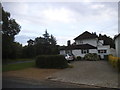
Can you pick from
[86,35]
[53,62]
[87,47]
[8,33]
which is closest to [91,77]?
[53,62]

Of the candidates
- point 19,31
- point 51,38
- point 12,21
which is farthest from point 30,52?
point 51,38

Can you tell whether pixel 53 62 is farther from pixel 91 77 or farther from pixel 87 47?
pixel 87 47

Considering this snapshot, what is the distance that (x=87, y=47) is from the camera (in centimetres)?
4844

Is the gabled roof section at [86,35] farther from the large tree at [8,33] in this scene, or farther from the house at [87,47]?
the large tree at [8,33]

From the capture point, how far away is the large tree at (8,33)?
41.5 m

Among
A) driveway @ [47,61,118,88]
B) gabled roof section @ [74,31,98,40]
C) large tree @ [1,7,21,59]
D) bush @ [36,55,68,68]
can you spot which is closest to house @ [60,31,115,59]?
gabled roof section @ [74,31,98,40]

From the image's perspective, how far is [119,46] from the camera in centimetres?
3167

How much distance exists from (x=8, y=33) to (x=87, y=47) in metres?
21.4

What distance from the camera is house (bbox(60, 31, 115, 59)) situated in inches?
1828

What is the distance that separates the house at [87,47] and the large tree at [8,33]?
1508cm

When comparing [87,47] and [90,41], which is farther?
[90,41]

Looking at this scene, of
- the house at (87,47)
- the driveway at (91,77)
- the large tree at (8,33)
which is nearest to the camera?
the driveway at (91,77)

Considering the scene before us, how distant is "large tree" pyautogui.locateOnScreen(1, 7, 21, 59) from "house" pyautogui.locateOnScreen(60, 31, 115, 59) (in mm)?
15075

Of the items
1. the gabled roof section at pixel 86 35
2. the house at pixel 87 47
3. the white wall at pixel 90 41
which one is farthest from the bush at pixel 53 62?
the gabled roof section at pixel 86 35
